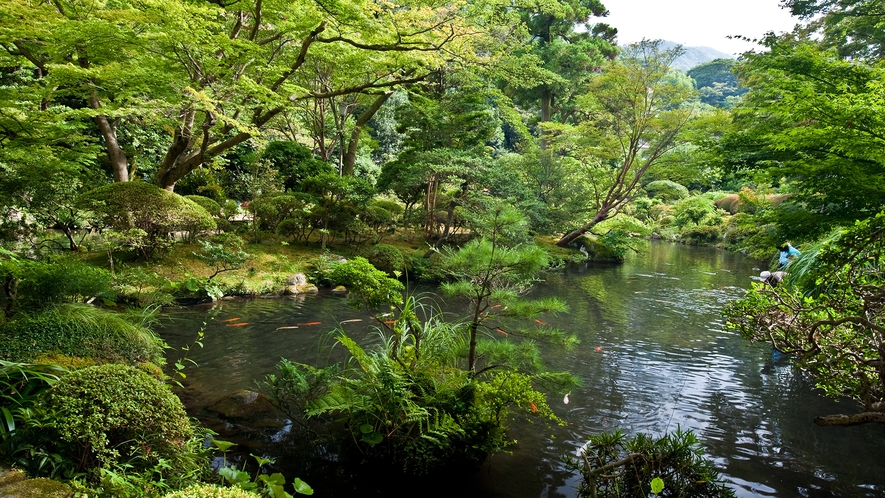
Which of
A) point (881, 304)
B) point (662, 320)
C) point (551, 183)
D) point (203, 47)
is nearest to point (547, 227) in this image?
point (551, 183)

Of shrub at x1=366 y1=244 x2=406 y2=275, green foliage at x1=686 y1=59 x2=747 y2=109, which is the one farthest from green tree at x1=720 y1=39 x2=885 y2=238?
green foliage at x1=686 y1=59 x2=747 y2=109

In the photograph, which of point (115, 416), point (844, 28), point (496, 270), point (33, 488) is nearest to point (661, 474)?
point (496, 270)

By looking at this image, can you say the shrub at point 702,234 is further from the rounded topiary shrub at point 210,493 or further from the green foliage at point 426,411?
the rounded topiary shrub at point 210,493

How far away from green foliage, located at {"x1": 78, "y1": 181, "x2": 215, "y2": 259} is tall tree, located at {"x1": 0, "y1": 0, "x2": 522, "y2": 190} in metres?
1.22

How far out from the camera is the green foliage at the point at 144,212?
7.50 meters

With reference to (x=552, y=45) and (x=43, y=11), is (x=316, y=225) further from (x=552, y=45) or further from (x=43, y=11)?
(x=552, y=45)

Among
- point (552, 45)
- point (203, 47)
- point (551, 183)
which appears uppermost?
point (552, 45)

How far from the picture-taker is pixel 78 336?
359 centimetres

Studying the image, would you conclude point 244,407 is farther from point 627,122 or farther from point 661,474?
point 627,122

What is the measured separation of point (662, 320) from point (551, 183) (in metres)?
8.85

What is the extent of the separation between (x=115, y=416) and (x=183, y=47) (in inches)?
252

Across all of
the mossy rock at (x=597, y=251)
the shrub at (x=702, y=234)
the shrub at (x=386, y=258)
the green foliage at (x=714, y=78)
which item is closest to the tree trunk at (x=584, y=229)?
the mossy rock at (x=597, y=251)

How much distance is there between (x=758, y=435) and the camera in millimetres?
4273

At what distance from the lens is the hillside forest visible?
2730mm
